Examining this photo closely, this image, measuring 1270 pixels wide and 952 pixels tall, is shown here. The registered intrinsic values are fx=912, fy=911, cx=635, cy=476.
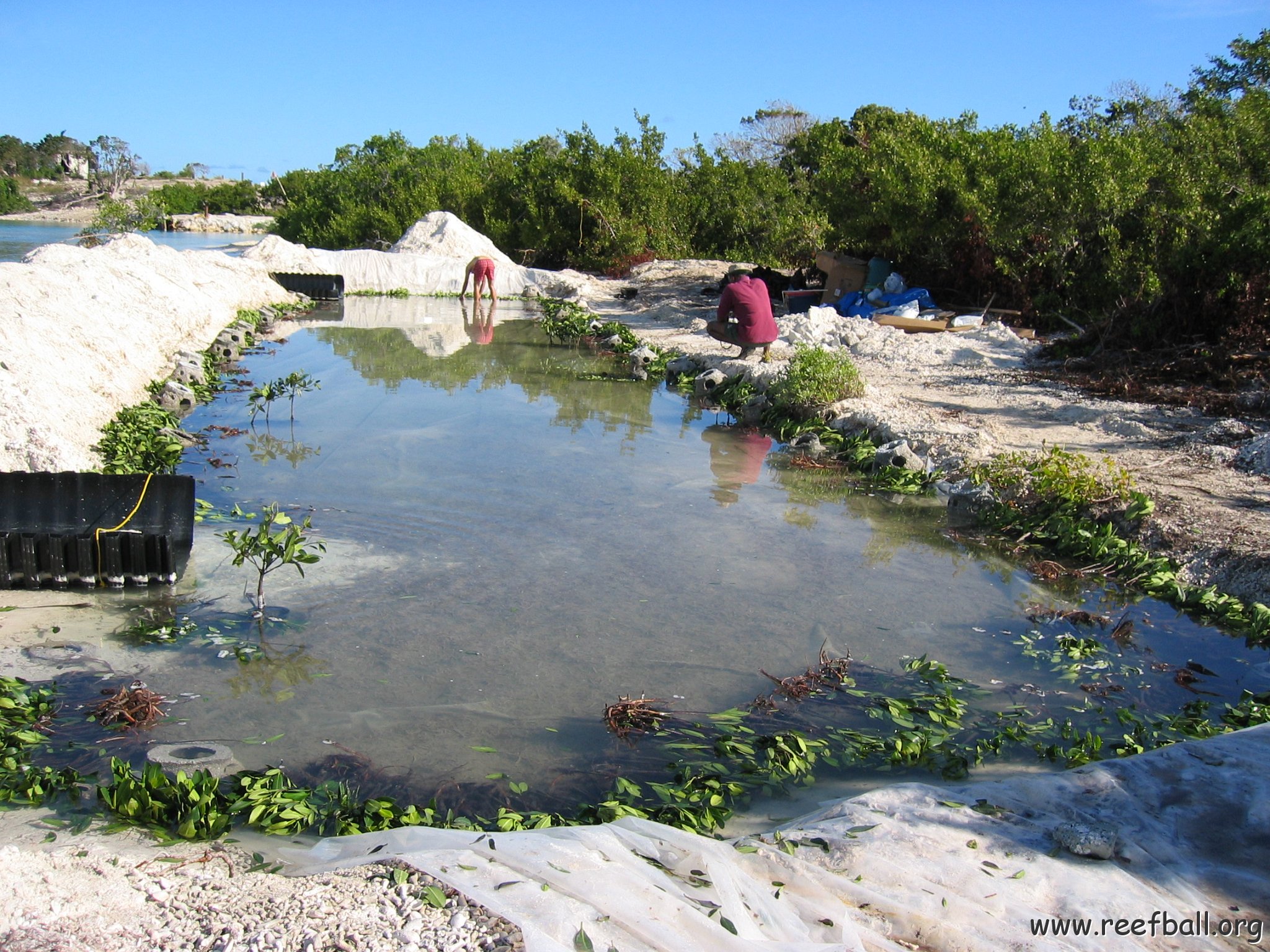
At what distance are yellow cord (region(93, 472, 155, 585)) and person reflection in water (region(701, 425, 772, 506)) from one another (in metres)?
4.19

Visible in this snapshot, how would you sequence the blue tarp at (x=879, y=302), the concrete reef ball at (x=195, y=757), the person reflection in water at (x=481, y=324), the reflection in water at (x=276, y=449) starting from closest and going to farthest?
1. the concrete reef ball at (x=195, y=757)
2. the reflection in water at (x=276, y=449)
3. the blue tarp at (x=879, y=302)
4. the person reflection in water at (x=481, y=324)

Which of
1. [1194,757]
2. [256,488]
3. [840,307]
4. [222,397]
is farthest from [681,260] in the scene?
[1194,757]

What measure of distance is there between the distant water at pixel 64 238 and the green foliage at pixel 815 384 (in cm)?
1971

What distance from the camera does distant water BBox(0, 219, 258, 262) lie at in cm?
2822

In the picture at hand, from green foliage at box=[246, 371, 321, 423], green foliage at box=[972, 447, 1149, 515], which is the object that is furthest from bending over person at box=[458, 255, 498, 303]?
green foliage at box=[972, 447, 1149, 515]

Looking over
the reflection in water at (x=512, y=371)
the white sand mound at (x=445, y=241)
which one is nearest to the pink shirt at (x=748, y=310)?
the reflection in water at (x=512, y=371)

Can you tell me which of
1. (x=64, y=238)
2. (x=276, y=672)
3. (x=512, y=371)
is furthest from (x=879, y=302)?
(x=64, y=238)

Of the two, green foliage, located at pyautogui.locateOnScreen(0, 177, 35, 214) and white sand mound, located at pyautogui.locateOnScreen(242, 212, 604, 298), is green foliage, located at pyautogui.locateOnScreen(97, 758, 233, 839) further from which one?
green foliage, located at pyautogui.locateOnScreen(0, 177, 35, 214)

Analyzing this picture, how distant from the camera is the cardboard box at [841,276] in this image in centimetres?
1777

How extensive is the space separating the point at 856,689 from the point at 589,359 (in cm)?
1104

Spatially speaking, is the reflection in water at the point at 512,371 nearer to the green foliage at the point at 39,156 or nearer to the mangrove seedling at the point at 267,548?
the mangrove seedling at the point at 267,548

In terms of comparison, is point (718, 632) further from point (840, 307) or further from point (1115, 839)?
point (840, 307)

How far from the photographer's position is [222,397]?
10703mm

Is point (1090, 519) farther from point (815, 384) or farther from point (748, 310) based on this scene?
point (748, 310)
